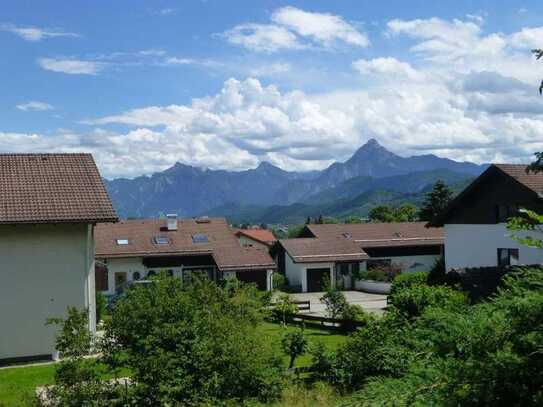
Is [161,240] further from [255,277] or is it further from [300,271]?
[300,271]

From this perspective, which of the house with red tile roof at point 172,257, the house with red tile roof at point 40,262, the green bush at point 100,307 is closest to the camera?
the house with red tile roof at point 40,262

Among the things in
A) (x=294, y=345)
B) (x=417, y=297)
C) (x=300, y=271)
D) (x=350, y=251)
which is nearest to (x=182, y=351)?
(x=294, y=345)

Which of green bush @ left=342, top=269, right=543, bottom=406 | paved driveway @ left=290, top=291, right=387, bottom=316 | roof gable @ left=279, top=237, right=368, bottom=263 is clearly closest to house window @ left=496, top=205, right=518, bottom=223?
paved driveway @ left=290, top=291, right=387, bottom=316

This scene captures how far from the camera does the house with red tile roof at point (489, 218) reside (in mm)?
26969

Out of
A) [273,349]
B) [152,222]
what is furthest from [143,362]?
[152,222]

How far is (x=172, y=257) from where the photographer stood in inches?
1673

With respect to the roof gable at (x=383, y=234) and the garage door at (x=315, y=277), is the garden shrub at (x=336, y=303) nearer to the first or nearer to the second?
the garage door at (x=315, y=277)

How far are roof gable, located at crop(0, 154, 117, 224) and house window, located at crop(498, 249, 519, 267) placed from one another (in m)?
17.6

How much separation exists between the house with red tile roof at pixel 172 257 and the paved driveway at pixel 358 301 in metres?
3.30

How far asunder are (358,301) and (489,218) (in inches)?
459

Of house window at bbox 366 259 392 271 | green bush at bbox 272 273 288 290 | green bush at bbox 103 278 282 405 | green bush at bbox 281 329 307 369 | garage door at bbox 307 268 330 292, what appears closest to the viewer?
green bush at bbox 103 278 282 405

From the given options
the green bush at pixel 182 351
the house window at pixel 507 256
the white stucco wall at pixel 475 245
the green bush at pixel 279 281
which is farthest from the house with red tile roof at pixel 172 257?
the green bush at pixel 182 351

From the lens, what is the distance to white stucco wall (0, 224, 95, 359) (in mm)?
19453

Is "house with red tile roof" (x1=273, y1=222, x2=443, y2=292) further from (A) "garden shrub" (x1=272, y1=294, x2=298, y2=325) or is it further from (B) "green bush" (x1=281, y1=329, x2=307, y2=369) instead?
(B) "green bush" (x1=281, y1=329, x2=307, y2=369)
